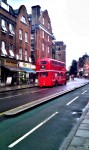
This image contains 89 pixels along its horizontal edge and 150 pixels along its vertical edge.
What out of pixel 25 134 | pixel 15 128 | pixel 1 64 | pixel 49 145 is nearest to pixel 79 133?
pixel 49 145

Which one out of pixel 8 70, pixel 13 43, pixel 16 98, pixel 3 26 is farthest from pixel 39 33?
pixel 16 98

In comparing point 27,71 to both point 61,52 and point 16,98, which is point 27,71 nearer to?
point 16,98

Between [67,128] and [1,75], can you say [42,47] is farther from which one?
[67,128]

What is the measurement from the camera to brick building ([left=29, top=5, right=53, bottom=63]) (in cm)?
5550

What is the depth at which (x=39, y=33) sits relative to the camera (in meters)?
56.5

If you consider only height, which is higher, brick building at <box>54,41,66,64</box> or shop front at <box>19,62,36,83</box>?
brick building at <box>54,41,66,64</box>

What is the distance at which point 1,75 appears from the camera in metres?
37.8

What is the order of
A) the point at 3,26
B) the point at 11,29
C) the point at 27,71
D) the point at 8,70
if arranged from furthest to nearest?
the point at 27,71 < the point at 11,29 < the point at 8,70 < the point at 3,26

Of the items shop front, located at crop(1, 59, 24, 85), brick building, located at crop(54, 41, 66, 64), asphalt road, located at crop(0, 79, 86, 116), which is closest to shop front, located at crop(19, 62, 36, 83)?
shop front, located at crop(1, 59, 24, 85)

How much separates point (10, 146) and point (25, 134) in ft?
4.74

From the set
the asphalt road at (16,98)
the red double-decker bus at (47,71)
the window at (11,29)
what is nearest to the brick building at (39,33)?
the window at (11,29)

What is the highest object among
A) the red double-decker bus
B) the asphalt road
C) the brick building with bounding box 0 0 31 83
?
the brick building with bounding box 0 0 31 83

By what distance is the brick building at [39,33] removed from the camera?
5550 cm

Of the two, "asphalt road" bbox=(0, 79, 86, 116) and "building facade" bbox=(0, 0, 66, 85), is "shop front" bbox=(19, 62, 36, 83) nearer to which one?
"building facade" bbox=(0, 0, 66, 85)
